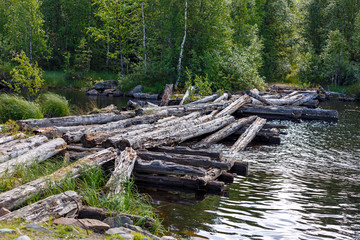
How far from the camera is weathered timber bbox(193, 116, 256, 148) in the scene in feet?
40.5

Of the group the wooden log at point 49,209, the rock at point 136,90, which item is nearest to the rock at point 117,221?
the wooden log at point 49,209

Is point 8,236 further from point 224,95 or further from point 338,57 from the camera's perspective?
point 338,57

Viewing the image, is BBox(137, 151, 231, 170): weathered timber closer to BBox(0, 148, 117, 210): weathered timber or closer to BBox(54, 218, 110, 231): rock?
BBox(0, 148, 117, 210): weathered timber

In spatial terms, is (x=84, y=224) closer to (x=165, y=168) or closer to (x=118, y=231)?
(x=118, y=231)

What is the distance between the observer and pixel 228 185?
8.60 m

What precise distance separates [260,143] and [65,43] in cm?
4277

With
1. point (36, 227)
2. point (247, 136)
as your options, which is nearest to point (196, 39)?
point (247, 136)

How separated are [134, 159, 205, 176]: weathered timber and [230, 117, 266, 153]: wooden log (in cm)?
395

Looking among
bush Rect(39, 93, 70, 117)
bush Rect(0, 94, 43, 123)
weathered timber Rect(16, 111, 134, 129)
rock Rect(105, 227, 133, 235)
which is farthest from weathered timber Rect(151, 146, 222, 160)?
bush Rect(39, 93, 70, 117)

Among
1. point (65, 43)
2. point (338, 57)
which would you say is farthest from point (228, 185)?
point (65, 43)

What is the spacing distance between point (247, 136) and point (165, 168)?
224 inches

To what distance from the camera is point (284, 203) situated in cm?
756

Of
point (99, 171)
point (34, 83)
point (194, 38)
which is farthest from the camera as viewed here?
point (194, 38)

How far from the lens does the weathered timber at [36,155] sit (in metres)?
6.78
